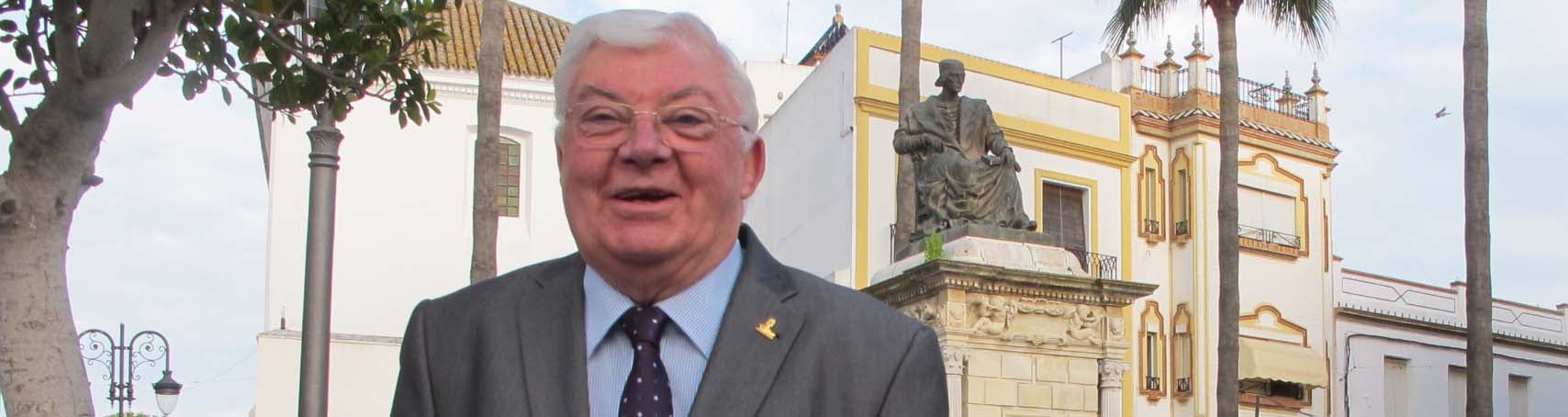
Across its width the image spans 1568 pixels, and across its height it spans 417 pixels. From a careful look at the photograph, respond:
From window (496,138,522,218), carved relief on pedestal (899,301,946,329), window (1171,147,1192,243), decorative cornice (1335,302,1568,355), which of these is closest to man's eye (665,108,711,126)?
carved relief on pedestal (899,301,946,329)

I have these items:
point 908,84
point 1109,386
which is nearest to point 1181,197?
point 908,84

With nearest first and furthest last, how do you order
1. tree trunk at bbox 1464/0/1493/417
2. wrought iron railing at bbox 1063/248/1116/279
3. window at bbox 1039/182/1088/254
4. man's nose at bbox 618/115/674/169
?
man's nose at bbox 618/115/674/169 < tree trunk at bbox 1464/0/1493/417 < wrought iron railing at bbox 1063/248/1116/279 < window at bbox 1039/182/1088/254

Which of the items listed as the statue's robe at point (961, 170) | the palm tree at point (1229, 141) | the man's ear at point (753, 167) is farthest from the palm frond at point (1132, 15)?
the man's ear at point (753, 167)

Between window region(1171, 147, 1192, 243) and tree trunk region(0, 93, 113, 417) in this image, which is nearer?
tree trunk region(0, 93, 113, 417)

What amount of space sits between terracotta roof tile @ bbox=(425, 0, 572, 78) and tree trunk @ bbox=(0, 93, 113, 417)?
69.4 ft

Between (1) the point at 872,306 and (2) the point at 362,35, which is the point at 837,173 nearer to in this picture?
(2) the point at 362,35

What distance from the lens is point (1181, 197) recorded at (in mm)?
31141

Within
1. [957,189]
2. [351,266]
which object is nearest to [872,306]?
[957,189]

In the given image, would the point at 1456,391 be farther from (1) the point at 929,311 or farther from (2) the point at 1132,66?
(1) the point at 929,311

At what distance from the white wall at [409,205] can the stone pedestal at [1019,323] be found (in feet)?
54.5

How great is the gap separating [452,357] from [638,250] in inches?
13.2

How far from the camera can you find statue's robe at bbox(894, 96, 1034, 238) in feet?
41.6

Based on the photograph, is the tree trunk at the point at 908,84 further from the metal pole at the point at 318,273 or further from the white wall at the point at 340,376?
the metal pole at the point at 318,273

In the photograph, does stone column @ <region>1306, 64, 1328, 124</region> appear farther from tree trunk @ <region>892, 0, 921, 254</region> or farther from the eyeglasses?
the eyeglasses
